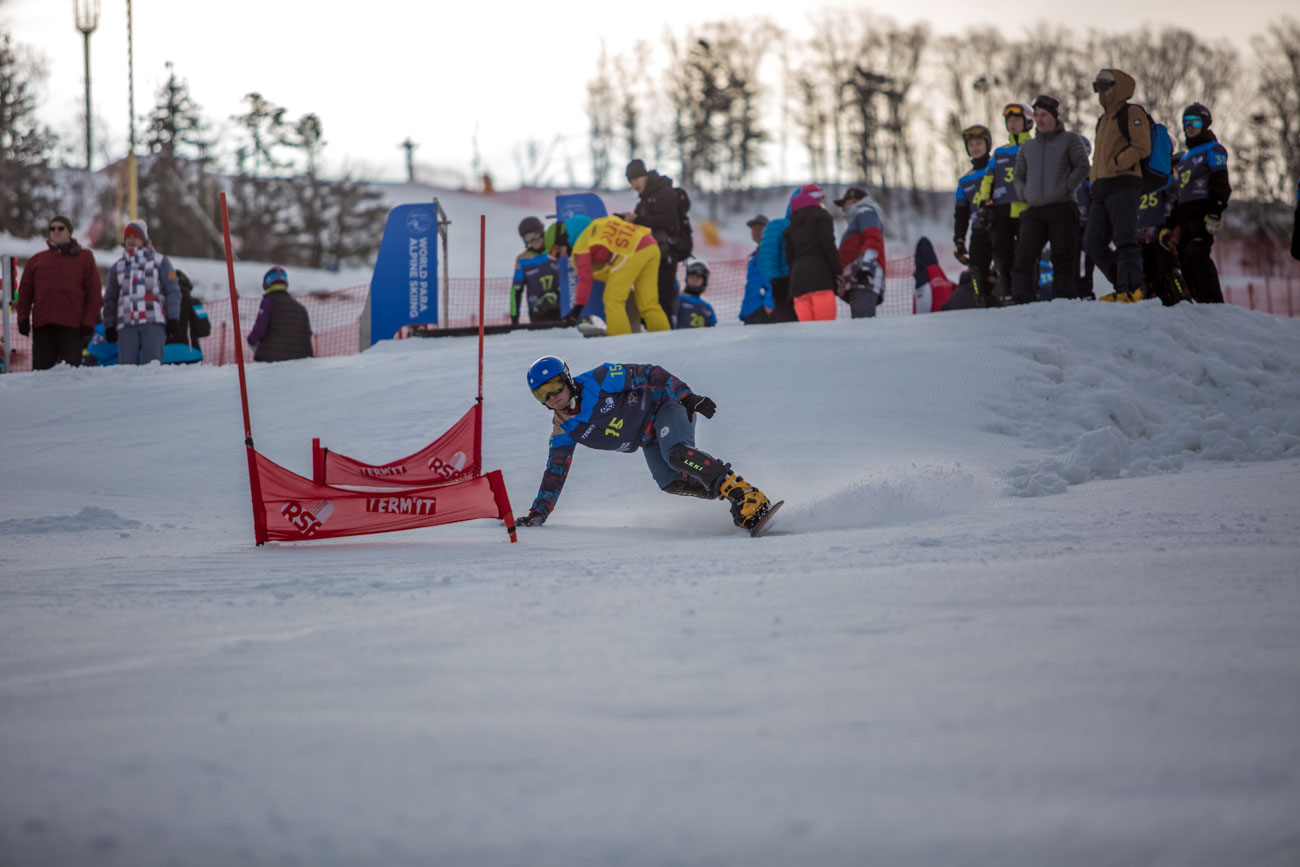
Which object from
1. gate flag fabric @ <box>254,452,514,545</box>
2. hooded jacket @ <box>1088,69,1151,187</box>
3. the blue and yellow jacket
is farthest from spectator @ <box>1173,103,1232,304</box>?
gate flag fabric @ <box>254,452,514,545</box>

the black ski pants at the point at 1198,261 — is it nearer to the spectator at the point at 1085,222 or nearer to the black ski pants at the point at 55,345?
the spectator at the point at 1085,222

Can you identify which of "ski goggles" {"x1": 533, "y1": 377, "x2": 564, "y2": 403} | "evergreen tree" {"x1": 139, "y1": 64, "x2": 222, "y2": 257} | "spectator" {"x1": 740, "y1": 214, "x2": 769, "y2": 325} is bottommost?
"ski goggles" {"x1": 533, "y1": 377, "x2": 564, "y2": 403}

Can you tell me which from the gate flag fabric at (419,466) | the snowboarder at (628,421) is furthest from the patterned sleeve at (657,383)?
the gate flag fabric at (419,466)

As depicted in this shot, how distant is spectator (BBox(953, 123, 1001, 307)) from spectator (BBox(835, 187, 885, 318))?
73cm

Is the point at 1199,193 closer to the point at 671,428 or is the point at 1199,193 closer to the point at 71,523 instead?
the point at 671,428

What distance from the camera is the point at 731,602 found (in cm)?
334

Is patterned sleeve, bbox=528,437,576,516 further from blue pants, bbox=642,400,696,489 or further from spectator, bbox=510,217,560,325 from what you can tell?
spectator, bbox=510,217,560,325

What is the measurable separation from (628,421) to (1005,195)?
495 centimetres

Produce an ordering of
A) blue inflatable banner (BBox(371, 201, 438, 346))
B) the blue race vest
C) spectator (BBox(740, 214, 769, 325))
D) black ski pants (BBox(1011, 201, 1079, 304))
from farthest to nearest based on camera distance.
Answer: blue inflatable banner (BBox(371, 201, 438, 346)) < spectator (BBox(740, 214, 769, 325)) < the blue race vest < black ski pants (BBox(1011, 201, 1079, 304))

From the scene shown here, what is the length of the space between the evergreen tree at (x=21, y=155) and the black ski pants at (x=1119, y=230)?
39.9 meters

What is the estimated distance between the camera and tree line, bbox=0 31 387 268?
131 ft

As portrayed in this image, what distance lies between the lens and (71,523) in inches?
233

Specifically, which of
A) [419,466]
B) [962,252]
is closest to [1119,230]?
[962,252]

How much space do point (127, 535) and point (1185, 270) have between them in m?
8.54
